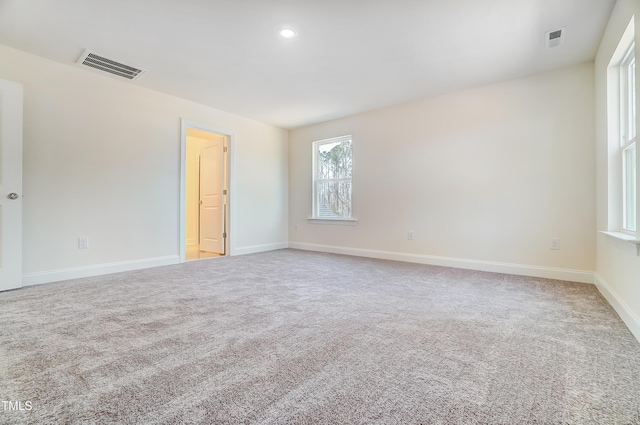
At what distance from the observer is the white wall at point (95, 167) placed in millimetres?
2982

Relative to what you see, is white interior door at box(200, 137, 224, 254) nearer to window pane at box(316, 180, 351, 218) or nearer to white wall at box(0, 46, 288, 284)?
white wall at box(0, 46, 288, 284)

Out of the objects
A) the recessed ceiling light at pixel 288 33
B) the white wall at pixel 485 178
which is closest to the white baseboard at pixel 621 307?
the white wall at pixel 485 178

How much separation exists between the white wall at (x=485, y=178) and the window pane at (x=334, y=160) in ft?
0.86

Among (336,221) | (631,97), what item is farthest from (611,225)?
(336,221)

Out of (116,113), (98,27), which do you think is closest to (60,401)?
(98,27)

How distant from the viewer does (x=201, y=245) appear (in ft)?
18.2

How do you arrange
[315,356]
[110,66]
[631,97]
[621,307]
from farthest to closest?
[110,66] < [631,97] < [621,307] < [315,356]

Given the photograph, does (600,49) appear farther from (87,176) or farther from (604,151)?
(87,176)

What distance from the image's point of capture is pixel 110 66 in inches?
125

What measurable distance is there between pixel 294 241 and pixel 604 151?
457cm

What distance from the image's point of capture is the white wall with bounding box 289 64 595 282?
125 inches

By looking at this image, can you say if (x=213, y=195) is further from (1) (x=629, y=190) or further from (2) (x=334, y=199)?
(1) (x=629, y=190)

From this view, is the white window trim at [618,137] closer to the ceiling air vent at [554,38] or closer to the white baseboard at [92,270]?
the ceiling air vent at [554,38]

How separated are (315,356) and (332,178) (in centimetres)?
407
